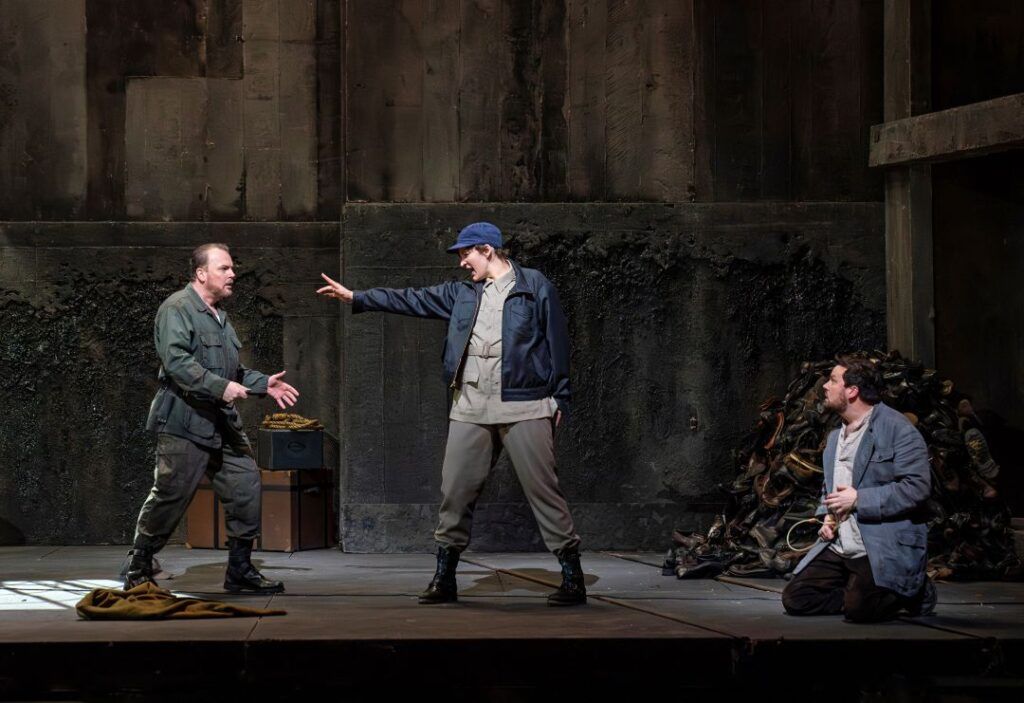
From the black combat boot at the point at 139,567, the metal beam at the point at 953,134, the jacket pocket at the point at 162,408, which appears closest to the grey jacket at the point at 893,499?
the metal beam at the point at 953,134

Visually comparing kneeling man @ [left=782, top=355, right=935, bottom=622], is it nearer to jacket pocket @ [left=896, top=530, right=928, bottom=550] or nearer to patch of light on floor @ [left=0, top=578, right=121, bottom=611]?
jacket pocket @ [left=896, top=530, right=928, bottom=550]

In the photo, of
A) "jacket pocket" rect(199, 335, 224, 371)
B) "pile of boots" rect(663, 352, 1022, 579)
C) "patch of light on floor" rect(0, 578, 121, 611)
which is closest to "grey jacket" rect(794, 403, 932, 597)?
"pile of boots" rect(663, 352, 1022, 579)

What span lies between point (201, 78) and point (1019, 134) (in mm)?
5830

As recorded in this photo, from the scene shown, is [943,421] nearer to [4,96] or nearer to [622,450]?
[622,450]

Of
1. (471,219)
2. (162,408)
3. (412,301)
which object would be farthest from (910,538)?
(471,219)

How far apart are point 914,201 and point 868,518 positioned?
3.93 m

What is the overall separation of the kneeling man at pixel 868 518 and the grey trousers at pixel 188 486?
118 inches

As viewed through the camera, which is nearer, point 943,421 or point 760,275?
point 943,421

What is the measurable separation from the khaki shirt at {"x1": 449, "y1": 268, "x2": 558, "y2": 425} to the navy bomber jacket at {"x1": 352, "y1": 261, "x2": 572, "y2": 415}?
1.6 inches

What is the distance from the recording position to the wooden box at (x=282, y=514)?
10445mm

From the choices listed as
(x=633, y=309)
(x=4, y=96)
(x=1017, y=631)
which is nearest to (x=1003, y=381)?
(x=633, y=309)

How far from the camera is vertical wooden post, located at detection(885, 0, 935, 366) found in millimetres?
10367

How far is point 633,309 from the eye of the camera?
1057cm

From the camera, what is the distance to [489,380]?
784cm
